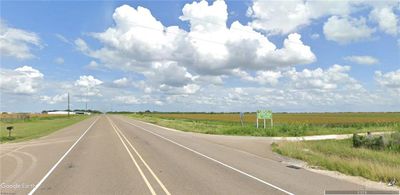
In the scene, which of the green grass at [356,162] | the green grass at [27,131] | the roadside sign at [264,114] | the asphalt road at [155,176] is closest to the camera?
the asphalt road at [155,176]

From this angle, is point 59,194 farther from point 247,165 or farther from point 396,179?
point 396,179

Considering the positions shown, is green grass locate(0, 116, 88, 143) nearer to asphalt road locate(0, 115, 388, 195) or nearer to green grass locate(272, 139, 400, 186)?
asphalt road locate(0, 115, 388, 195)

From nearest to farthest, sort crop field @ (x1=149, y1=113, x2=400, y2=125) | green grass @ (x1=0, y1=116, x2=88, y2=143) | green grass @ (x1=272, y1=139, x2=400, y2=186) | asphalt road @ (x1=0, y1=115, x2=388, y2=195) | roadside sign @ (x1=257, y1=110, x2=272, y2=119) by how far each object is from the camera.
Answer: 1. asphalt road @ (x1=0, y1=115, x2=388, y2=195)
2. green grass @ (x1=272, y1=139, x2=400, y2=186)
3. green grass @ (x1=0, y1=116, x2=88, y2=143)
4. roadside sign @ (x1=257, y1=110, x2=272, y2=119)
5. crop field @ (x1=149, y1=113, x2=400, y2=125)

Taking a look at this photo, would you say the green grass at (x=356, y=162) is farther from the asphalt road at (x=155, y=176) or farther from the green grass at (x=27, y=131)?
the green grass at (x=27, y=131)

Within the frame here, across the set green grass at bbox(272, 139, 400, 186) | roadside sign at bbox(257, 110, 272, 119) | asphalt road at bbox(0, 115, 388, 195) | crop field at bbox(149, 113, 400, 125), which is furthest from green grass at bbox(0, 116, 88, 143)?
crop field at bbox(149, 113, 400, 125)

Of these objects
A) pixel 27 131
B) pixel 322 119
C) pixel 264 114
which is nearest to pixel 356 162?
pixel 264 114

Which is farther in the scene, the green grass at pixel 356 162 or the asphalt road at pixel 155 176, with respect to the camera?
the green grass at pixel 356 162

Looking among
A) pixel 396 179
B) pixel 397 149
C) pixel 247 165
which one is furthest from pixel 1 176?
pixel 397 149

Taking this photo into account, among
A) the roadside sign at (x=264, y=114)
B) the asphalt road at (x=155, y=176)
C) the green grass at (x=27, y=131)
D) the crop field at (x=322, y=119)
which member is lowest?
the asphalt road at (x=155, y=176)

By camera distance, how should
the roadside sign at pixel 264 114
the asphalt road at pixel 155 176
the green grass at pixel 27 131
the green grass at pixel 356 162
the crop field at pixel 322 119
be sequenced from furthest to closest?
the crop field at pixel 322 119 → the roadside sign at pixel 264 114 → the green grass at pixel 27 131 → the green grass at pixel 356 162 → the asphalt road at pixel 155 176

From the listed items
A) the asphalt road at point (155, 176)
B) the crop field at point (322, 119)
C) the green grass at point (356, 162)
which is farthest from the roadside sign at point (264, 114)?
the asphalt road at point (155, 176)

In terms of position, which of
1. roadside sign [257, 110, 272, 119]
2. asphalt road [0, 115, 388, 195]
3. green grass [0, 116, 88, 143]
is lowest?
asphalt road [0, 115, 388, 195]

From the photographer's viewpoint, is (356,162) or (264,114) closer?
(356,162)

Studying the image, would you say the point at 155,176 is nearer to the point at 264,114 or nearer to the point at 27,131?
the point at 264,114
